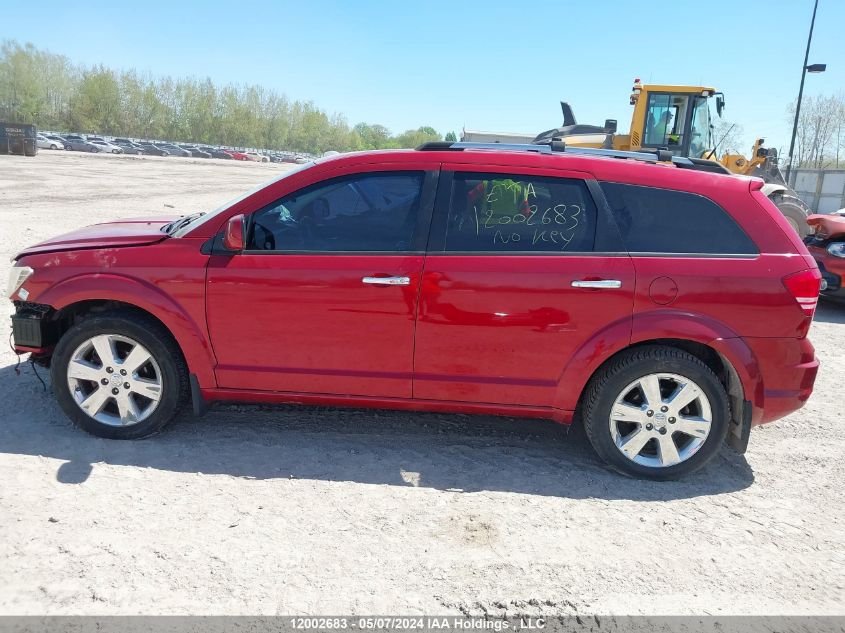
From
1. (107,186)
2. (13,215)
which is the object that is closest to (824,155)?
(107,186)

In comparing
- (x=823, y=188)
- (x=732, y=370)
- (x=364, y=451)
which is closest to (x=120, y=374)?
(x=364, y=451)

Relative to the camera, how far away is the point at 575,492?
361cm

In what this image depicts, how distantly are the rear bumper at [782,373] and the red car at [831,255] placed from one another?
5.57 m

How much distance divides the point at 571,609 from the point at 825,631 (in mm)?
1053

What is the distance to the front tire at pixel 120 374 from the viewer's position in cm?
388

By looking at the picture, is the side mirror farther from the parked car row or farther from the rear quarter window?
the parked car row

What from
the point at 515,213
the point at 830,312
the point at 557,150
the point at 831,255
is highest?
the point at 557,150

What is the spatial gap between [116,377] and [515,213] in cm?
270

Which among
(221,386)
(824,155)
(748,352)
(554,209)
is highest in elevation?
(824,155)

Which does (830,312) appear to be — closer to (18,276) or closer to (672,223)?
(672,223)

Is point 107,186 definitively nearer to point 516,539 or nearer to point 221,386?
point 221,386

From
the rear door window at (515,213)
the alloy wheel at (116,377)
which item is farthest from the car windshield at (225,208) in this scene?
the rear door window at (515,213)

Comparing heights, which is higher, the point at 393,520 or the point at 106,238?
the point at 106,238

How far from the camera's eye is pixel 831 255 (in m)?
8.42
